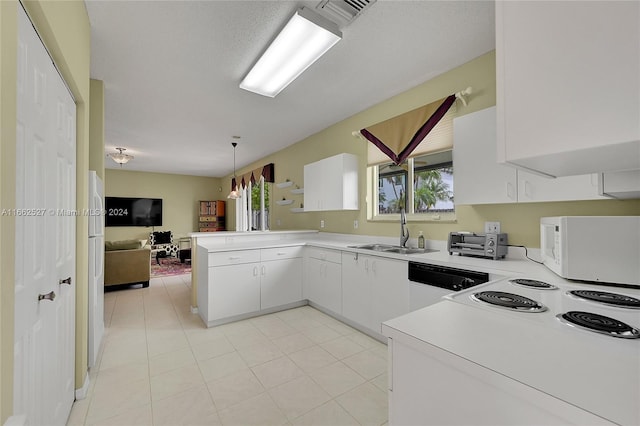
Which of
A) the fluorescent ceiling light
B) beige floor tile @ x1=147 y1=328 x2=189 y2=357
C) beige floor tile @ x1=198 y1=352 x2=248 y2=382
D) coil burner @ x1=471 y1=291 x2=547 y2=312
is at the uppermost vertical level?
A: the fluorescent ceiling light

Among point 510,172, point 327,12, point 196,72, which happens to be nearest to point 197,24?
point 196,72

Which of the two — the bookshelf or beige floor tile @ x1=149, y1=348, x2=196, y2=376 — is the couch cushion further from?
the bookshelf

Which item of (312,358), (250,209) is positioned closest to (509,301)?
(312,358)

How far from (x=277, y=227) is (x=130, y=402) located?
4.01 m

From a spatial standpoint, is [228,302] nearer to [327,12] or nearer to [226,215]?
[327,12]

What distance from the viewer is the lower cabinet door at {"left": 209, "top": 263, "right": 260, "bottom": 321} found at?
303 cm

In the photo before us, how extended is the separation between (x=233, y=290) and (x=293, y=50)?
8.23ft

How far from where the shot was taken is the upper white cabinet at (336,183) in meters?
3.48

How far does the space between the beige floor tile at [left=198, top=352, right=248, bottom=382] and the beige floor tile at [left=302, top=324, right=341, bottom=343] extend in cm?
71

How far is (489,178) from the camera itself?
2100mm

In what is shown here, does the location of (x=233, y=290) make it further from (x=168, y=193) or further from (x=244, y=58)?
(x=168, y=193)

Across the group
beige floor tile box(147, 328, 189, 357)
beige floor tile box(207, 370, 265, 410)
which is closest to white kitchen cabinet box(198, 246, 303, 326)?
beige floor tile box(147, 328, 189, 357)

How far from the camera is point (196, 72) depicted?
2.63 m

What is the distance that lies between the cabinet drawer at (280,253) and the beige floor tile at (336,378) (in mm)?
1544
